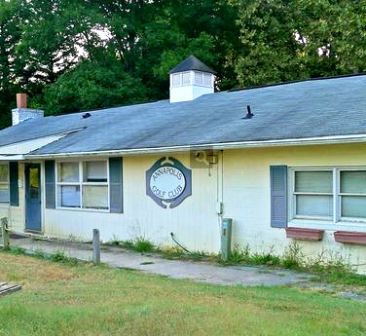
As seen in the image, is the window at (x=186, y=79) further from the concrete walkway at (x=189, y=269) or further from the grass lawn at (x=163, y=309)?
the grass lawn at (x=163, y=309)

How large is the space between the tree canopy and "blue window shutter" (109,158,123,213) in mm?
11240

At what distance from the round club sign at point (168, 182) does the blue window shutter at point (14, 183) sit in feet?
19.8

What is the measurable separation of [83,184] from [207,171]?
4412 mm

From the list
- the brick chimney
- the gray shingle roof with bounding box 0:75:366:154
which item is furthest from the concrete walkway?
the brick chimney

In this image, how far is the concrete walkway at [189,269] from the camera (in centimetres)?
934

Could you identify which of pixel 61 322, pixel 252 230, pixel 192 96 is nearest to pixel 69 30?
pixel 192 96

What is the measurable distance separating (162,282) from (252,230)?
3.02 meters

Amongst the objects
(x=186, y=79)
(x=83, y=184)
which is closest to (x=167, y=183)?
(x=83, y=184)

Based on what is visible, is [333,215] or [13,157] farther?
[13,157]

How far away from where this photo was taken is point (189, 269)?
1050cm

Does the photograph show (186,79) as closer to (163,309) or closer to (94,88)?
(94,88)

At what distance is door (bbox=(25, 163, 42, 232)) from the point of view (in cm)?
1661

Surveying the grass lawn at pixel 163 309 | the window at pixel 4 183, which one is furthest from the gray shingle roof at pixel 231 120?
the grass lawn at pixel 163 309

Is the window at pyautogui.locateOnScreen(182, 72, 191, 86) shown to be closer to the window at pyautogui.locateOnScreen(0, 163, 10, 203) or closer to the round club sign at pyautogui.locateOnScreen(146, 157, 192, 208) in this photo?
the round club sign at pyautogui.locateOnScreen(146, 157, 192, 208)
